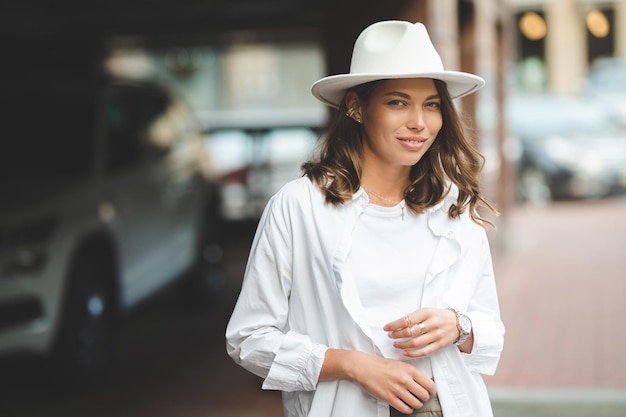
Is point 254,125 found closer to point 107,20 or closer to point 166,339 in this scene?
point 107,20

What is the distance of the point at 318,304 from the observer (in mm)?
2572

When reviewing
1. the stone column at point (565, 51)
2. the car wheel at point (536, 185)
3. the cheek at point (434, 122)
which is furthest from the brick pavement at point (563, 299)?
the stone column at point (565, 51)

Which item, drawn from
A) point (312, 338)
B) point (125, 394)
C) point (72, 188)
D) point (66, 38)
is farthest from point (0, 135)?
point (66, 38)

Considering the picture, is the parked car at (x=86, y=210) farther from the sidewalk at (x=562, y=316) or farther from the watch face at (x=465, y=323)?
the watch face at (x=465, y=323)

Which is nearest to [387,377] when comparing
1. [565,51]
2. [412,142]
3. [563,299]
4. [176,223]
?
[412,142]

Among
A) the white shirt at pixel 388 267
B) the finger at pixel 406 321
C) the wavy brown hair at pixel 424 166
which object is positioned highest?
the wavy brown hair at pixel 424 166

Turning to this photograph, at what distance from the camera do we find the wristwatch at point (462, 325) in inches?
99.0

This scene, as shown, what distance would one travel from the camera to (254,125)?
14.6 metres

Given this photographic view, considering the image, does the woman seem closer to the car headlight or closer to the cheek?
the cheek

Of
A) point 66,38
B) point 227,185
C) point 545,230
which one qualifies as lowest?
point 545,230

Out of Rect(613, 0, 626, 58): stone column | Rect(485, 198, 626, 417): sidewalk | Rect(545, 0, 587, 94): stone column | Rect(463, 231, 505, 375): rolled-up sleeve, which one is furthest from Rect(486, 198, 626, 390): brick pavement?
Rect(545, 0, 587, 94): stone column

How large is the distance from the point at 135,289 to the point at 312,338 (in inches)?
200

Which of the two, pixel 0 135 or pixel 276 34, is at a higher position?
pixel 276 34

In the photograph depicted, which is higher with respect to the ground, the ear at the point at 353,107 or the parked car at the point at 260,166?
the ear at the point at 353,107
